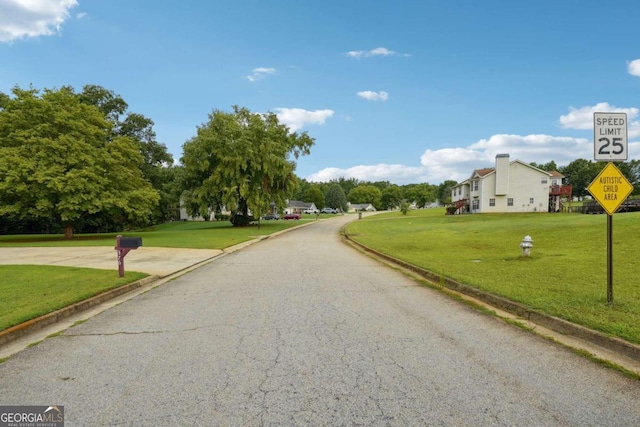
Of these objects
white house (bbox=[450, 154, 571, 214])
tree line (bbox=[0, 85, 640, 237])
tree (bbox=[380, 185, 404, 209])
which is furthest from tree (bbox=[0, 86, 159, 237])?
tree (bbox=[380, 185, 404, 209])

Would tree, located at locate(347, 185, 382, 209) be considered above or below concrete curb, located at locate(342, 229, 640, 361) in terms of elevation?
above

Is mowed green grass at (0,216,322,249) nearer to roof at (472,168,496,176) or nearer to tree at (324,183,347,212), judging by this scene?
roof at (472,168,496,176)

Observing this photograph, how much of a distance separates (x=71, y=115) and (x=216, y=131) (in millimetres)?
13072

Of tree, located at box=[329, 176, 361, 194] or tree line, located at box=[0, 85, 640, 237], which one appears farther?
tree, located at box=[329, 176, 361, 194]

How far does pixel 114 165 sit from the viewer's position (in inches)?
1078

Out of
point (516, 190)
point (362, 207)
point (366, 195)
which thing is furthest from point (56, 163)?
point (366, 195)

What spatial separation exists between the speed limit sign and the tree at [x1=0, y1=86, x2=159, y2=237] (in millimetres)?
26000

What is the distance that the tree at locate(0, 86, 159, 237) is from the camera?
893 inches

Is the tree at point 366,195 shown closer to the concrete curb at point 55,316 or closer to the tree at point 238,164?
the tree at point 238,164

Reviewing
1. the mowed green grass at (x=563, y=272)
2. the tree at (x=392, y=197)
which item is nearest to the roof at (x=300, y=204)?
the tree at (x=392, y=197)

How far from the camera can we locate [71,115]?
995 inches

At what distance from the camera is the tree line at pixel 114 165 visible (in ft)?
76.6

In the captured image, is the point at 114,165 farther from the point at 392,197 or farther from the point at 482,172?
the point at 392,197

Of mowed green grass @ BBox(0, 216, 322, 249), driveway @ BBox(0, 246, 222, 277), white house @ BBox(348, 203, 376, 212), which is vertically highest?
white house @ BBox(348, 203, 376, 212)
